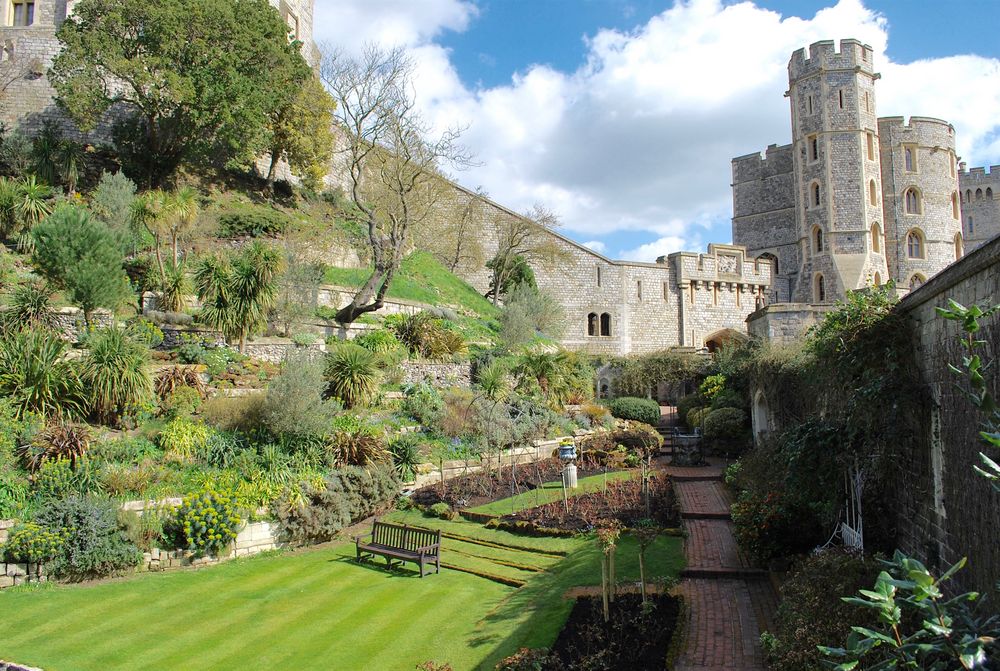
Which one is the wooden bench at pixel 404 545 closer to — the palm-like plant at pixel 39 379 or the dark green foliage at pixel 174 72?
the palm-like plant at pixel 39 379

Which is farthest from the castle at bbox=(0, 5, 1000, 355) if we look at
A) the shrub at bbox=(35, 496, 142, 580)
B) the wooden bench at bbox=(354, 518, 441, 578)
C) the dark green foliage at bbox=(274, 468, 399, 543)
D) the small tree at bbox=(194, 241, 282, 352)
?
the shrub at bbox=(35, 496, 142, 580)

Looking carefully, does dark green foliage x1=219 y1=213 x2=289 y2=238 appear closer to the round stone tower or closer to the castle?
the castle

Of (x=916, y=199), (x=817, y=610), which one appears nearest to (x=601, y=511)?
(x=817, y=610)

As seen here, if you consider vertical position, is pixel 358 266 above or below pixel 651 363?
above

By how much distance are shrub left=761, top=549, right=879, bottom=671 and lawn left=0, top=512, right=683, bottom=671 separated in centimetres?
237

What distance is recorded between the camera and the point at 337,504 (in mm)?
12180

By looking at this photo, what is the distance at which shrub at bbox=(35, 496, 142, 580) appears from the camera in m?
9.40

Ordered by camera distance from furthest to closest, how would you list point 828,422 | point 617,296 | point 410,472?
point 617,296 → point 410,472 → point 828,422

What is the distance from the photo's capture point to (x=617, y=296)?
35312 millimetres

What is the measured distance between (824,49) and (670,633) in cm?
3967

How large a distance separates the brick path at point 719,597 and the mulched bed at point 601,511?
1.28 feet

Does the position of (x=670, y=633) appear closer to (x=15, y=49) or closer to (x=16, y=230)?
(x=16, y=230)

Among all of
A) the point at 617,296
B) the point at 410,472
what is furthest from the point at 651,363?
the point at 410,472

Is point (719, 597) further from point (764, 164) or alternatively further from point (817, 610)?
point (764, 164)
